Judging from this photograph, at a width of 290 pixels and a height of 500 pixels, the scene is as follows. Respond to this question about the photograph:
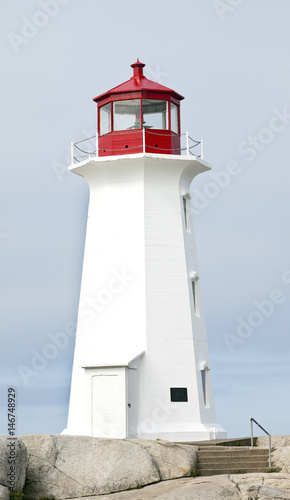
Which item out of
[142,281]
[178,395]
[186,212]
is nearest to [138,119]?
[186,212]

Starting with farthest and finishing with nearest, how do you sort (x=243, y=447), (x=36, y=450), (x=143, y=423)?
(x=143, y=423)
(x=243, y=447)
(x=36, y=450)

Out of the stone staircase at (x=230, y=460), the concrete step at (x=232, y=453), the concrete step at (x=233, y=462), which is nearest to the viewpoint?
the stone staircase at (x=230, y=460)

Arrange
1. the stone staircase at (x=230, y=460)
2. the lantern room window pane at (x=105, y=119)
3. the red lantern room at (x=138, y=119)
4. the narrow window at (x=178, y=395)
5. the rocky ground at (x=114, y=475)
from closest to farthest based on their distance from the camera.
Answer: the rocky ground at (x=114, y=475), the stone staircase at (x=230, y=460), the narrow window at (x=178, y=395), the red lantern room at (x=138, y=119), the lantern room window pane at (x=105, y=119)

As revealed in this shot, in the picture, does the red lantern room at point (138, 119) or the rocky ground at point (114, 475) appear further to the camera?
the red lantern room at point (138, 119)

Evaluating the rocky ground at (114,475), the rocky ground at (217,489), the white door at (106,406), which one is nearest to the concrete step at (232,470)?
the rocky ground at (114,475)

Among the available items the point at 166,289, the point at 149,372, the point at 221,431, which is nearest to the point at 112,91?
the point at 166,289

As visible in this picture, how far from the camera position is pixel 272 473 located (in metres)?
20.8

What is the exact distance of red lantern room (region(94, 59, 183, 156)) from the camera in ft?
85.5

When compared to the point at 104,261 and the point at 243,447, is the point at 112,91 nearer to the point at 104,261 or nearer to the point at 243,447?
the point at 104,261

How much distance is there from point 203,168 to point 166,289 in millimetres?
3696

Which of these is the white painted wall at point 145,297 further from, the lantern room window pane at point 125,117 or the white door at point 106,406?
the lantern room window pane at point 125,117

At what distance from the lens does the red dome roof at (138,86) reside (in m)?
26.1

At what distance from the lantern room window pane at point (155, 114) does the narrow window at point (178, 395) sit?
7147 mm

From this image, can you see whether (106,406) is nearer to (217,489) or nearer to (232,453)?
(232,453)
